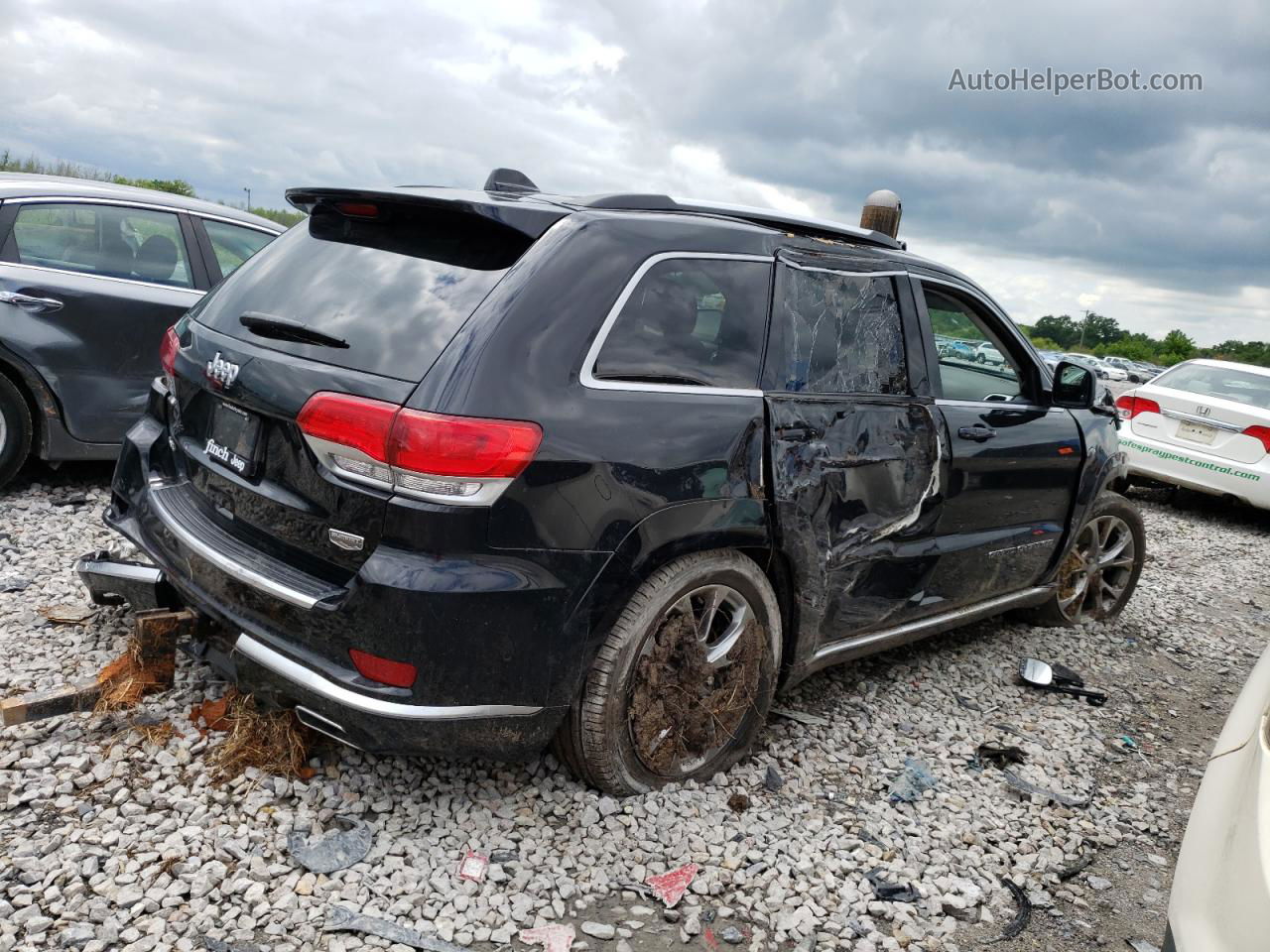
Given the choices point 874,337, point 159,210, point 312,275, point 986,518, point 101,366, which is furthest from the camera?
point 159,210

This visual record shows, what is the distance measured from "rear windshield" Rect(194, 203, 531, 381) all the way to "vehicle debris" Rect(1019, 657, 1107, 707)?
335 cm

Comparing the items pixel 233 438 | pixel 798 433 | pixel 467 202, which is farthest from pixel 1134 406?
pixel 233 438

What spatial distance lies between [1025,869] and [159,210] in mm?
5565

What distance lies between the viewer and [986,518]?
4215mm

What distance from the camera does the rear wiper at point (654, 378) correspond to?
271 centimetres

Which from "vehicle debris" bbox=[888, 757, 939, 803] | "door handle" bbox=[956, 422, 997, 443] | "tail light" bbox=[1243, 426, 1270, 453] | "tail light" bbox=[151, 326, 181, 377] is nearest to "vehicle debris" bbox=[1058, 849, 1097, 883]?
"vehicle debris" bbox=[888, 757, 939, 803]

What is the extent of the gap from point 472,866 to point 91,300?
409cm

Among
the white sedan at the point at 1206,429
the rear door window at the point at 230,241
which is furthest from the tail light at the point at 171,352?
the white sedan at the point at 1206,429

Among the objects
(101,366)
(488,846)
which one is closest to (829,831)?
(488,846)

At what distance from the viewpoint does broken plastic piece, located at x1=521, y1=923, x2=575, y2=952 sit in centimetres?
250

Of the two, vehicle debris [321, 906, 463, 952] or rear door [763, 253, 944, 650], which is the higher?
rear door [763, 253, 944, 650]

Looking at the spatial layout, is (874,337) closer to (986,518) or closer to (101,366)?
(986,518)

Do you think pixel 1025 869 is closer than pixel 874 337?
Yes

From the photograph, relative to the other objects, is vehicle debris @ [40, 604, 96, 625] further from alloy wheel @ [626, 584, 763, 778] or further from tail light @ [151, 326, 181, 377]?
alloy wheel @ [626, 584, 763, 778]
